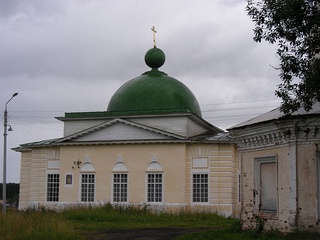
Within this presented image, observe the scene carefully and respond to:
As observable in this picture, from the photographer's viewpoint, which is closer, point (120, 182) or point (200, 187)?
point (200, 187)

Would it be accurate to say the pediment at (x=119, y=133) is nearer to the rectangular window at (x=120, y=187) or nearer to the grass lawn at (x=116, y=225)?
the rectangular window at (x=120, y=187)

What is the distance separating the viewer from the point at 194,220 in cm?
2459

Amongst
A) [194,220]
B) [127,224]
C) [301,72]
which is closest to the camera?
[301,72]

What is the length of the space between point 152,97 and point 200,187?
6.55m

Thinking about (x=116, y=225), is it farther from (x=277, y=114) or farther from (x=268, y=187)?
(x=277, y=114)

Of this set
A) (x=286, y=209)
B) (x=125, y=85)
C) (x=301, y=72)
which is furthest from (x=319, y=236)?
(x=125, y=85)

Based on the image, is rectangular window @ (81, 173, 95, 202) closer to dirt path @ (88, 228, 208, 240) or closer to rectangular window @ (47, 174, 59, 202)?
rectangular window @ (47, 174, 59, 202)

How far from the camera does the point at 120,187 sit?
3003 cm

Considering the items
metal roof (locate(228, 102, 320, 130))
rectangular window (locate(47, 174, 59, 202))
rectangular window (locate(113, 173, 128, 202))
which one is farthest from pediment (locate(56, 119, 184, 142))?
metal roof (locate(228, 102, 320, 130))

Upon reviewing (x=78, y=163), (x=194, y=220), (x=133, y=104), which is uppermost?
(x=133, y=104)

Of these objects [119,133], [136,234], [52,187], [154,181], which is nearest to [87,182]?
[52,187]

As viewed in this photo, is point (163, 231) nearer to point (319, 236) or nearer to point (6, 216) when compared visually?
point (6, 216)

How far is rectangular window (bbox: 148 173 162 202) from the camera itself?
29.3m

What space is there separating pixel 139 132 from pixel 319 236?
18811 mm
